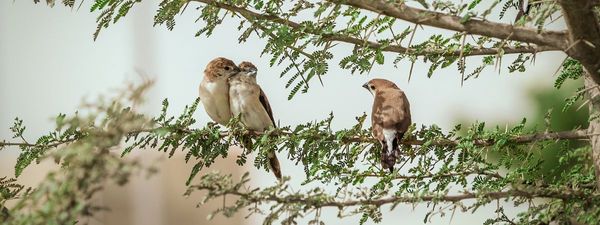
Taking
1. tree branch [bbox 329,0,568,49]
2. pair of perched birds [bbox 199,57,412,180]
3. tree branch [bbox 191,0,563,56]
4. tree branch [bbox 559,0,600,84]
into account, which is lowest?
tree branch [bbox 559,0,600,84]

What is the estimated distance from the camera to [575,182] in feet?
7.61

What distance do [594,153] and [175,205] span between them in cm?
421

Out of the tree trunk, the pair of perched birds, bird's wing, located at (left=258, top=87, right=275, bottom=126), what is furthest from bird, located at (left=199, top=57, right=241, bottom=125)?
the tree trunk

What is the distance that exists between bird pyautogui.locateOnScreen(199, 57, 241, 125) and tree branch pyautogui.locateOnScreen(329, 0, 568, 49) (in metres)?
1.67

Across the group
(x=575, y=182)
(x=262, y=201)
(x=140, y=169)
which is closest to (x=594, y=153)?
(x=575, y=182)

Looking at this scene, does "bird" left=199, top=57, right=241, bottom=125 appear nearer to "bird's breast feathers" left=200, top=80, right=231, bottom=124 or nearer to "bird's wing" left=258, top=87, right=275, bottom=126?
"bird's breast feathers" left=200, top=80, right=231, bottom=124

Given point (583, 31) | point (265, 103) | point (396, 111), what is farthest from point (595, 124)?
point (265, 103)

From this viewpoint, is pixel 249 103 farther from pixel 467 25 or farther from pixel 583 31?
pixel 583 31

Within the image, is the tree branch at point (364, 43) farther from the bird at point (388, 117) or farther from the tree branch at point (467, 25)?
the bird at point (388, 117)

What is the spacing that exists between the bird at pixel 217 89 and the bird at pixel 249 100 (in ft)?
0.09

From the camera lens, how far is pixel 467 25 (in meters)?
1.97

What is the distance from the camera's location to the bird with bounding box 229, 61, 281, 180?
374 cm

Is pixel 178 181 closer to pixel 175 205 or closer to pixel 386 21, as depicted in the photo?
pixel 175 205

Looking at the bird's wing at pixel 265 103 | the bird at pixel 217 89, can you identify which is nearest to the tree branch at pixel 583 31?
the bird at pixel 217 89
